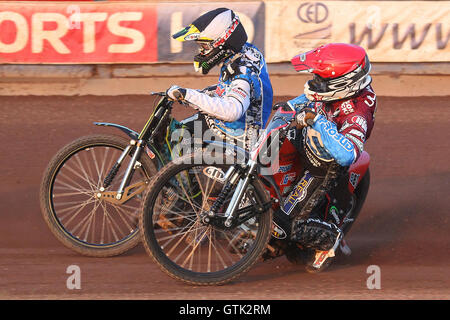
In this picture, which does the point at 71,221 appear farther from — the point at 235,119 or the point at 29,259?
the point at 235,119

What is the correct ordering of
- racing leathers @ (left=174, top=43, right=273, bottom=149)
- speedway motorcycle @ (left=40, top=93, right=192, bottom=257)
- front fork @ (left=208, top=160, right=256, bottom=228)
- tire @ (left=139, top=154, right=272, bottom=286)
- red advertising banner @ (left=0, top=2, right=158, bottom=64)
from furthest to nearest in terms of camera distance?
1. red advertising banner @ (left=0, top=2, right=158, bottom=64)
2. speedway motorcycle @ (left=40, top=93, right=192, bottom=257)
3. racing leathers @ (left=174, top=43, right=273, bottom=149)
4. front fork @ (left=208, top=160, right=256, bottom=228)
5. tire @ (left=139, top=154, right=272, bottom=286)

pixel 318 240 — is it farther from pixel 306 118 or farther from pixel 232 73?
pixel 232 73

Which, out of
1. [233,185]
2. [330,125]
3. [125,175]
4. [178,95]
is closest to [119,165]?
[125,175]

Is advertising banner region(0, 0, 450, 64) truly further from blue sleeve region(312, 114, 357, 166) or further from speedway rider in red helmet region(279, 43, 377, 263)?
blue sleeve region(312, 114, 357, 166)

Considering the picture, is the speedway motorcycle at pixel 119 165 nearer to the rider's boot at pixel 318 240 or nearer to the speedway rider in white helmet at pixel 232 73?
the speedway rider in white helmet at pixel 232 73

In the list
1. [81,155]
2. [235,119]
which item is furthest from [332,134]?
[81,155]

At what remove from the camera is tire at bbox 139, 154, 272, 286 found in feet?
15.8

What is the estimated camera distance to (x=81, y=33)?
36.0ft

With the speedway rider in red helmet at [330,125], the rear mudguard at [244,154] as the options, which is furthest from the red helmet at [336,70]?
the rear mudguard at [244,154]

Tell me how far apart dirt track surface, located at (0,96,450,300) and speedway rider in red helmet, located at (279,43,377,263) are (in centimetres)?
40

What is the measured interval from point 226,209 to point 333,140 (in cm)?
86

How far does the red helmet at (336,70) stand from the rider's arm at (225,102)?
452mm

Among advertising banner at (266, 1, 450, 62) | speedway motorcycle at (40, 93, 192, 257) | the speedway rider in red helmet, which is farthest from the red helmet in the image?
advertising banner at (266, 1, 450, 62)

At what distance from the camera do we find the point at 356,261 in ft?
19.2
